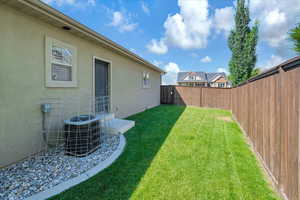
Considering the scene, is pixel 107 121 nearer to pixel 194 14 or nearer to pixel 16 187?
pixel 16 187

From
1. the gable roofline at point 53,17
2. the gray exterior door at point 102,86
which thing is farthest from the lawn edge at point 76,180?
the gable roofline at point 53,17

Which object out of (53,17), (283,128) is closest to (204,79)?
(283,128)

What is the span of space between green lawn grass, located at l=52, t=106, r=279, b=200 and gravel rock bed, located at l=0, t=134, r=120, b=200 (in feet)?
1.29

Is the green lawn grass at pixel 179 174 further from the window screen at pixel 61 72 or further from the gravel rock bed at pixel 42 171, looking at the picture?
the window screen at pixel 61 72

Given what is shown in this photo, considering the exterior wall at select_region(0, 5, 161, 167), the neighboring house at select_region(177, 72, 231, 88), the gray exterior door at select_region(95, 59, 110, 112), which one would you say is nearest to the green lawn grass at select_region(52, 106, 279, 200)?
the exterior wall at select_region(0, 5, 161, 167)

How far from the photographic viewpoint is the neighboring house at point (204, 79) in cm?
3212

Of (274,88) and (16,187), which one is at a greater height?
(274,88)

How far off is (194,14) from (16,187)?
45.5ft

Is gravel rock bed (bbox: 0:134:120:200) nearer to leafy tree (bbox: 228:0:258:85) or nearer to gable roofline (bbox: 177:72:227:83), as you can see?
leafy tree (bbox: 228:0:258:85)

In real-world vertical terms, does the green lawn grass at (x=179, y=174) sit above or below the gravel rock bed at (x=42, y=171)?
below

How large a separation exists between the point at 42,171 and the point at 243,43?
1690cm

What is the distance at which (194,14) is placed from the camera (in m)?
11.9

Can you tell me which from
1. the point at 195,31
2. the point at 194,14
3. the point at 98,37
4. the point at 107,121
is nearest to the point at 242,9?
the point at 195,31

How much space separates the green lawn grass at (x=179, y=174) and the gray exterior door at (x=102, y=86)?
2.10m
